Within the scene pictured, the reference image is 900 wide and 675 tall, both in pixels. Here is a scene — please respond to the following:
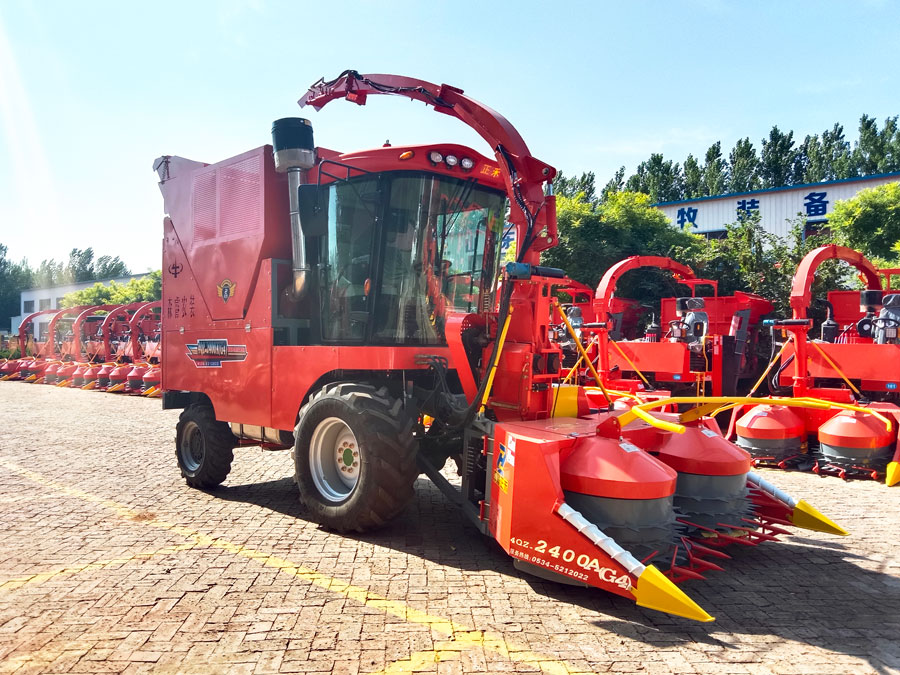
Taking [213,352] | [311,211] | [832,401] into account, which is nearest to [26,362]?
[213,352]

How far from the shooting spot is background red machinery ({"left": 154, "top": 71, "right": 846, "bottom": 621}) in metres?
3.89

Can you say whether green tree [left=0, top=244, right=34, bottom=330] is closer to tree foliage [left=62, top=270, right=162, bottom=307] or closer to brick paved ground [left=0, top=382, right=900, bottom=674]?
tree foliage [left=62, top=270, right=162, bottom=307]

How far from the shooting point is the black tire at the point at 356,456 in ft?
16.1

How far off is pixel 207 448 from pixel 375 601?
3698 millimetres

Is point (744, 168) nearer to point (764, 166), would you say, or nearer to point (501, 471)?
point (764, 166)

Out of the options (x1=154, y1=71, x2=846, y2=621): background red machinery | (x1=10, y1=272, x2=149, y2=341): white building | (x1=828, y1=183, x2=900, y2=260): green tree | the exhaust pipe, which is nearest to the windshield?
(x1=154, y1=71, x2=846, y2=621): background red machinery

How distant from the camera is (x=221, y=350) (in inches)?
265

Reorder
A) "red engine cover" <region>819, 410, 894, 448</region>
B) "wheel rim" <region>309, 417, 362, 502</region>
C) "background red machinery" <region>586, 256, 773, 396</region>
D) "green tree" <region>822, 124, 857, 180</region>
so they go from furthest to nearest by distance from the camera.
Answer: "green tree" <region>822, 124, 857, 180</region>, "background red machinery" <region>586, 256, 773, 396</region>, "red engine cover" <region>819, 410, 894, 448</region>, "wheel rim" <region>309, 417, 362, 502</region>

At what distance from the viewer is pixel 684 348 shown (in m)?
10.9

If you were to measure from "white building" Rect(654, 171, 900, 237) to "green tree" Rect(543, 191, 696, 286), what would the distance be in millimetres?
4886

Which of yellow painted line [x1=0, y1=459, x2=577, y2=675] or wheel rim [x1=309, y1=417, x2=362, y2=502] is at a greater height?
wheel rim [x1=309, y1=417, x2=362, y2=502]

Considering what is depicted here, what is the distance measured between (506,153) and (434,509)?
3.31 meters

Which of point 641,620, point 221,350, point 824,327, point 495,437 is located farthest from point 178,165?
point 824,327

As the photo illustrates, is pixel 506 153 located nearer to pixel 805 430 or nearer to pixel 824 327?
pixel 805 430
